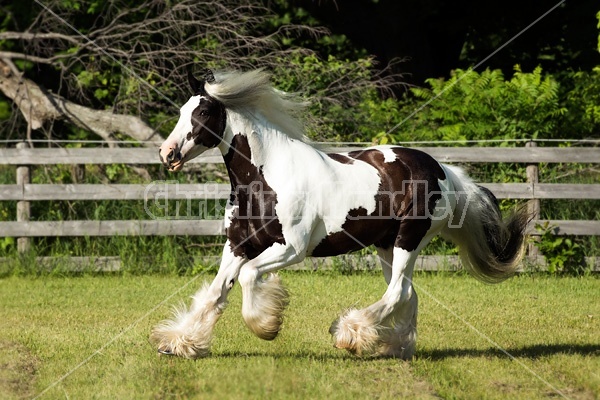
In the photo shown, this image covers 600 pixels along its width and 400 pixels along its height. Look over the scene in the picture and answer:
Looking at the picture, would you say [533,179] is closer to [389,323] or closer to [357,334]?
[389,323]

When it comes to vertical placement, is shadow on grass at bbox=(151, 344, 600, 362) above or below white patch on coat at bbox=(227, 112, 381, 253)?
below

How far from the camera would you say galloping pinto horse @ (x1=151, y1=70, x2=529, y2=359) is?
622 centimetres

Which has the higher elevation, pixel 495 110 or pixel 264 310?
pixel 495 110

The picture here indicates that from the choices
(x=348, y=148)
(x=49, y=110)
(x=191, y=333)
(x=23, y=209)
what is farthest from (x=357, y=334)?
(x=49, y=110)

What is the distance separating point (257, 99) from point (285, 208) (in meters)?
0.90

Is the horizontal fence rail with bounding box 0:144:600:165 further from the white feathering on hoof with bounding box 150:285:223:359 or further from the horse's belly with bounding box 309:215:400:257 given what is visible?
the white feathering on hoof with bounding box 150:285:223:359

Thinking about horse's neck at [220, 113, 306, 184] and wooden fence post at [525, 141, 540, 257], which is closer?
horse's neck at [220, 113, 306, 184]

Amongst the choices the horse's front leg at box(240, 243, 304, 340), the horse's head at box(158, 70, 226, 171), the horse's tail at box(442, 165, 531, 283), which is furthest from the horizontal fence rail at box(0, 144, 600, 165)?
the horse's front leg at box(240, 243, 304, 340)

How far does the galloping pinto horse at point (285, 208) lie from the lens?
622 cm

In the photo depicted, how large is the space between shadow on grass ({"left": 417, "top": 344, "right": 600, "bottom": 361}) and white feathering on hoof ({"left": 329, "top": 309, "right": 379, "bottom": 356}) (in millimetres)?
495

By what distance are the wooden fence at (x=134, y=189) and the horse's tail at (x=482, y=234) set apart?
3.51 meters

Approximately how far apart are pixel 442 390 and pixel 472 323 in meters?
2.42

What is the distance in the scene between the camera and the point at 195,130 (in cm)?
629

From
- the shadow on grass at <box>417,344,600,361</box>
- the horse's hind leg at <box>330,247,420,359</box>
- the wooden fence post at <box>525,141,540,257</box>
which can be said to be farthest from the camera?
the wooden fence post at <box>525,141,540,257</box>
